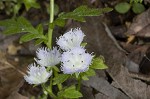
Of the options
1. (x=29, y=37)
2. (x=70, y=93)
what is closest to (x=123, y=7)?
(x=29, y=37)

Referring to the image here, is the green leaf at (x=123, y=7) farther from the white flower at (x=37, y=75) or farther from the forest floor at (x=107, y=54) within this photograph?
the white flower at (x=37, y=75)

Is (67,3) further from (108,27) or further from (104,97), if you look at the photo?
(104,97)

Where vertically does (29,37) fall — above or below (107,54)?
above

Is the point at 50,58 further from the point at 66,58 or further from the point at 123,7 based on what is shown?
the point at 123,7

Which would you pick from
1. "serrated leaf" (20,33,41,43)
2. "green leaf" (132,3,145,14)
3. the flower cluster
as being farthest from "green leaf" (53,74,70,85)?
"green leaf" (132,3,145,14)

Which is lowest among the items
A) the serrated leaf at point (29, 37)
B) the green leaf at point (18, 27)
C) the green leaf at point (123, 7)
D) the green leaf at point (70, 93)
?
the green leaf at point (70, 93)

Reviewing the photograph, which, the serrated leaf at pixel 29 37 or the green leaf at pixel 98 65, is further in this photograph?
the serrated leaf at pixel 29 37

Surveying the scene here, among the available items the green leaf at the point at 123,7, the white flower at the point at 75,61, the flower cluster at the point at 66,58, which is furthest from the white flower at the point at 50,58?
the green leaf at the point at 123,7
